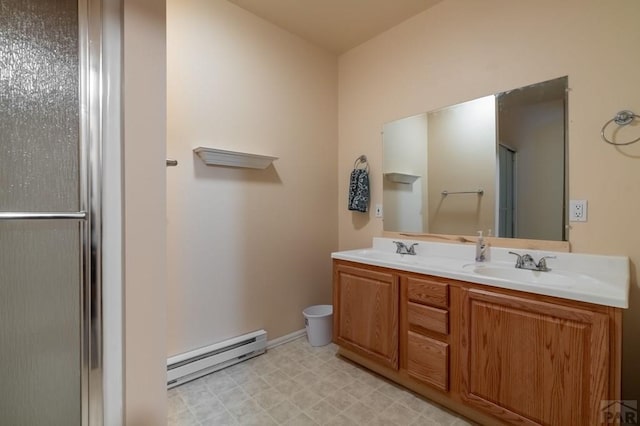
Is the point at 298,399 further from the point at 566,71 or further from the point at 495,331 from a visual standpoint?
the point at 566,71

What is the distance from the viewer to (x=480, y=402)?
1452 mm

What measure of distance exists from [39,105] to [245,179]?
137cm

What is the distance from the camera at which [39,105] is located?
94 centimetres

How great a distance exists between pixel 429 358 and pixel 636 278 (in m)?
1.10

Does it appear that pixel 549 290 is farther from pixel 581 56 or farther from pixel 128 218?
pixel 128 218

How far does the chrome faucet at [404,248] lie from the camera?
228 centimetres

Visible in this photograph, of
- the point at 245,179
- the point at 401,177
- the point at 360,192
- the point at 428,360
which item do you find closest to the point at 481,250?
the point at 428,360

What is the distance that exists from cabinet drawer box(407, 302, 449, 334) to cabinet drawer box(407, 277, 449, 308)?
3 centimetres

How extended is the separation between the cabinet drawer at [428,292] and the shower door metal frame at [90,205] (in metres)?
1.53

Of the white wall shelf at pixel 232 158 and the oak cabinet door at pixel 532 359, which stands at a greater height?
the white wall shelf at pixel 232 158

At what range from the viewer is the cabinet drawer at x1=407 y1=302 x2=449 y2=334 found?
1591 mm

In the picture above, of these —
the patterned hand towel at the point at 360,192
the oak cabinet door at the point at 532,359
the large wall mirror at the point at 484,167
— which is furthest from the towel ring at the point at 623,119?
the patterned hand towel at the point at 360,192

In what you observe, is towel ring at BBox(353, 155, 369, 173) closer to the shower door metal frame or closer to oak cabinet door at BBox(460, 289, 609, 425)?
oak cabinet door at BBox(460, 289, 609, 425)

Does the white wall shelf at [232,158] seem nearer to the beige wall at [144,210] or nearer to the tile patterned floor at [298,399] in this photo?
the beige wall at [144,210]
